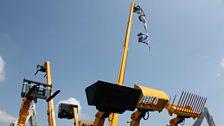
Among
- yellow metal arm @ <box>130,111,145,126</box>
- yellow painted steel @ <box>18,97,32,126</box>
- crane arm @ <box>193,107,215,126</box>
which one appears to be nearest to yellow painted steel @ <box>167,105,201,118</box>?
crane arm @ <box>193,107,215,126</box>

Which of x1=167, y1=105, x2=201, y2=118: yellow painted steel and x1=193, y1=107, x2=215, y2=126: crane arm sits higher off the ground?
x1=167, y1=105, x2=201, y2=118: yellow painted steel

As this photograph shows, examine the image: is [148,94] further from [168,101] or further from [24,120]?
[24,120]

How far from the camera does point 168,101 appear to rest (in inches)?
648

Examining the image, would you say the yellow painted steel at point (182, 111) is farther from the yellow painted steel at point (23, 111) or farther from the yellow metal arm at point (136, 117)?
the yellow painted steel at point (23, 111)

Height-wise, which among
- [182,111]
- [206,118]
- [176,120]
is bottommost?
[176,120]

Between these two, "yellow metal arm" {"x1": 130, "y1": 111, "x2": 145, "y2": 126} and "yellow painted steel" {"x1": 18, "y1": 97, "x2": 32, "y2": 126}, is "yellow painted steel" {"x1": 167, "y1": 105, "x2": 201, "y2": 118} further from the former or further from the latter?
"yellow painted steel" {"x1": 18, "y1": 97, "x2": 32, "y2": 126}

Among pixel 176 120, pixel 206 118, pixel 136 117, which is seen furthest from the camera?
pixel 176 120

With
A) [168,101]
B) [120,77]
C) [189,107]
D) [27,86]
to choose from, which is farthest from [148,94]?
[120,77]

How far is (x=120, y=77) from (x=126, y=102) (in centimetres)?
1901

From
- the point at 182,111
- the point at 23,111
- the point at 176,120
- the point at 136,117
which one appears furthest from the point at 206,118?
the point at 23,111

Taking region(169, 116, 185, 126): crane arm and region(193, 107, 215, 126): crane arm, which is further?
region(169, 116, 185, 126): crane arm

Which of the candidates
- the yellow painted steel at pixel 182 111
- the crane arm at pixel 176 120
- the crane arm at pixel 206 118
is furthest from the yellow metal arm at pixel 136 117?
the crane arm at pixel 206 118

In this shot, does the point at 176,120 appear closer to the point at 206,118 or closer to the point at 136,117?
the point at 206,118

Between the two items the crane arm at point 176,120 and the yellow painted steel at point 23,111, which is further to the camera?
the yellow painted steel at point 23,111
